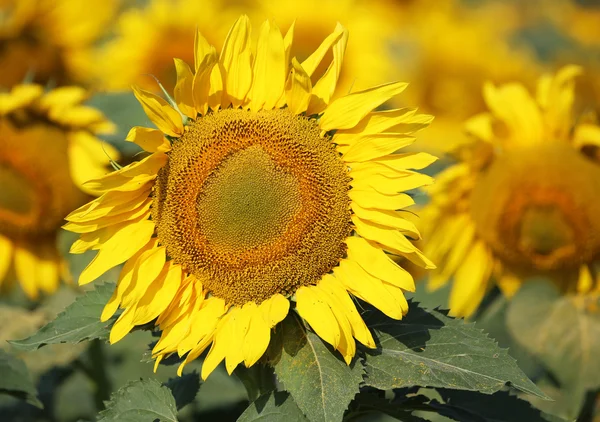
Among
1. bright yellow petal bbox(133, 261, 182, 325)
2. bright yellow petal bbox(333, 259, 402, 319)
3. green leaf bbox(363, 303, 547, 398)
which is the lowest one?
bright yellow petal bbox(133, 261, 182, 325)

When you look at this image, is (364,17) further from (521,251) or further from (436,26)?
(521,251)

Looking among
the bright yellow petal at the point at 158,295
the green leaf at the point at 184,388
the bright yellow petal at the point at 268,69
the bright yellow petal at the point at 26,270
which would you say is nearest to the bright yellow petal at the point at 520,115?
the bright yellow petal at the point at 268,69

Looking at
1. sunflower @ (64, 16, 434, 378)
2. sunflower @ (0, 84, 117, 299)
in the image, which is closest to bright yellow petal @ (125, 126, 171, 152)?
sunflower @ (64, 16, 434, 378)

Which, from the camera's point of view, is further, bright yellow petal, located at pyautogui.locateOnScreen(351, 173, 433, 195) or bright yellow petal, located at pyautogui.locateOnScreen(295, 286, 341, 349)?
bright yellow petal, located at pyautogui.locateOnScreen(351, 173, 433, 195)

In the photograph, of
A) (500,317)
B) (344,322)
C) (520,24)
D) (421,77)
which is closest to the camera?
(344,322)

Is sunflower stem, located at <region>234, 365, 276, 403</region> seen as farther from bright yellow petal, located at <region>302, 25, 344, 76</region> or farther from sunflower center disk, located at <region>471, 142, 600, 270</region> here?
sunflower center disk, located at <region>471, 142, 600, 270</region>

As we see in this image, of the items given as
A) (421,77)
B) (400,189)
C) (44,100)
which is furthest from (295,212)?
(421,77)

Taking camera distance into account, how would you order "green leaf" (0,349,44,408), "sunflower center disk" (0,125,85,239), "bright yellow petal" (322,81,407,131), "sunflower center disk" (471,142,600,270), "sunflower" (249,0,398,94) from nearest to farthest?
1. "bright yellow petal" (322,81,407,131)
2. "green leaf" (0,349,44,408)
3. "sunflower center disk" (471,142,600,270)
4. "sunflower center disk" (0,125,85,239)
5. "sunflower" (249,0,398,94)
